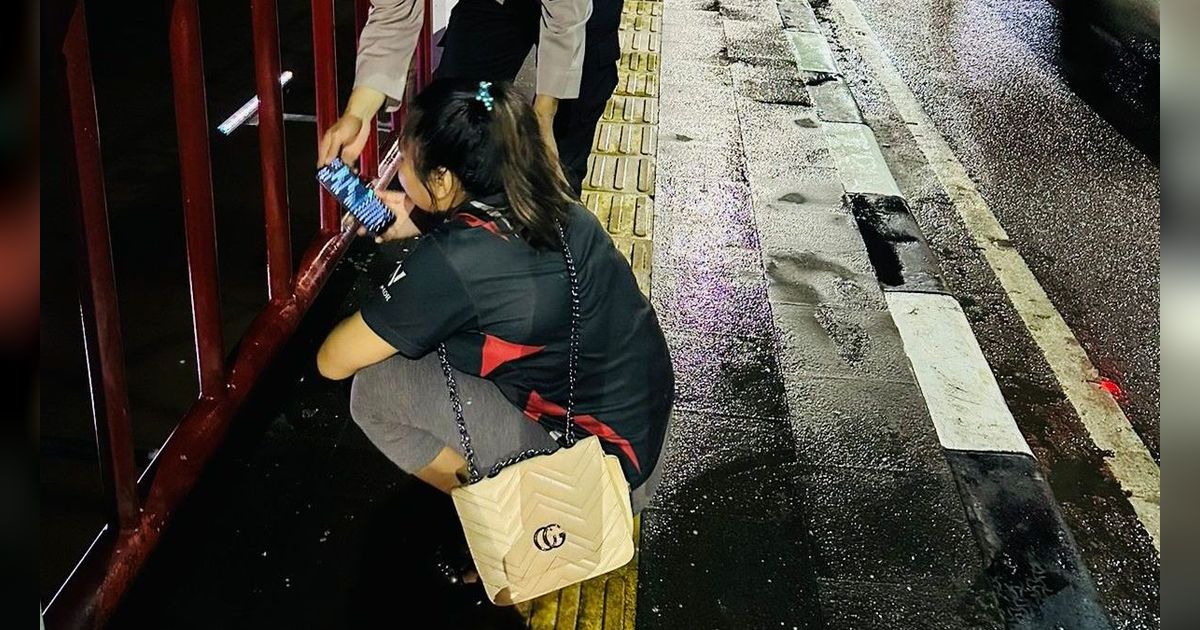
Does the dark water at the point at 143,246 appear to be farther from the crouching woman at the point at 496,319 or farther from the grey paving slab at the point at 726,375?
the grey paving slab at the point at 726,375

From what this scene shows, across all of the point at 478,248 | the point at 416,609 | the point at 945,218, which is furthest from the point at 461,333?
the point at 945,218

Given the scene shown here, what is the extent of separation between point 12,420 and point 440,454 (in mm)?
1911

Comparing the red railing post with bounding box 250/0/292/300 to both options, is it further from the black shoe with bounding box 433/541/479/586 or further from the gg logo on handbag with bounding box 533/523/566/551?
the gg logo on handbag with bounding box 533/523/566/551

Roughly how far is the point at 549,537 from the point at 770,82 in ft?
17.9

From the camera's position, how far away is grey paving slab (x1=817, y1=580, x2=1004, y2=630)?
9.16 ft

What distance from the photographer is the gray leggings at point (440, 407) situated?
253cm

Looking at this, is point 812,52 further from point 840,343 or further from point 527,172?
point 527,172

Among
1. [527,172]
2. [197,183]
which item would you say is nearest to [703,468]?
[527,172]

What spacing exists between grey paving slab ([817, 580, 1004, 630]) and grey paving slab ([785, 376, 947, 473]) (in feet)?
1.88

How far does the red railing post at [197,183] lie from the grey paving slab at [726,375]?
156 centimetres

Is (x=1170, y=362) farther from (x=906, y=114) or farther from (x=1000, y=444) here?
(x=906, y=114)

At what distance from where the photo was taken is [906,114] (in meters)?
7.05

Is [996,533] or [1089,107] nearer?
[996,533]

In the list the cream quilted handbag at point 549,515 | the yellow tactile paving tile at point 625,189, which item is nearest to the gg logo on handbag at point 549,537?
the cream quilted handbag at point 549,515
